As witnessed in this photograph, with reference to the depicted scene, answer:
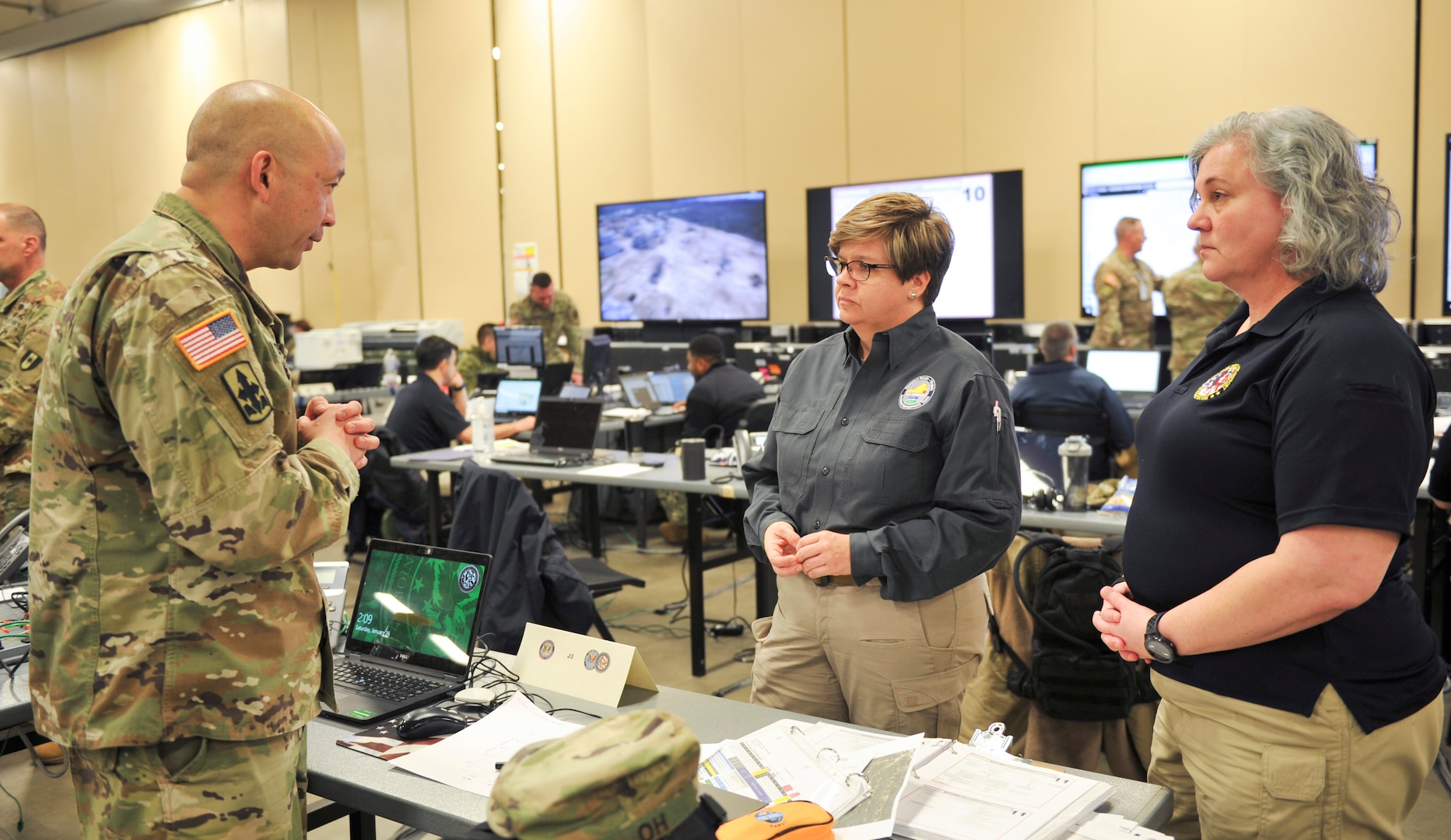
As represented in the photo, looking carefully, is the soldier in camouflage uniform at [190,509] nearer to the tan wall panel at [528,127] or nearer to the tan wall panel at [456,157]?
the tan wall panel at [528,127]

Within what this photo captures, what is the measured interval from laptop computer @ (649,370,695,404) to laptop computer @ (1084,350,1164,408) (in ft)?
8.77

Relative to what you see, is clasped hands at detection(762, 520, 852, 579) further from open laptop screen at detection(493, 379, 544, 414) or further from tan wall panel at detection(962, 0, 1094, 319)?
tan wall panel at detection(962, 0, 1094, 319)

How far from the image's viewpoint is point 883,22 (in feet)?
28.9

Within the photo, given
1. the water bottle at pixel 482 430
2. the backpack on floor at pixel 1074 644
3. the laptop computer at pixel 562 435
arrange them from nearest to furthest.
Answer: the backpack on floor at pixel 1074 644
the laptop computer at pixel 562 435
the water bottle at pixel 482 430

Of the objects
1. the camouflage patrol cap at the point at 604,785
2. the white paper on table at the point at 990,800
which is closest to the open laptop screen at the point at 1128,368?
the white paper on table at the point at 990,800

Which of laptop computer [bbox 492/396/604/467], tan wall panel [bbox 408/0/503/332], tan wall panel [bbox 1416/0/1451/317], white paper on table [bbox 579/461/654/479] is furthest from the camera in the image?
tan wall panel [bbox 408/0/503/332]

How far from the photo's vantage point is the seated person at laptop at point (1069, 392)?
467cm

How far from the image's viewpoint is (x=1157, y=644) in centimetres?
152

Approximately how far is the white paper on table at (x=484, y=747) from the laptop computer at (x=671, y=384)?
5.52 m

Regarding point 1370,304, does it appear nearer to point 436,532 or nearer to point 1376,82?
point 436,532

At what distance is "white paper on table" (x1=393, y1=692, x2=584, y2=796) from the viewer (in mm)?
1677

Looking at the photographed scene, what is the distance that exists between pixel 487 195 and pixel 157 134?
5.87 meters

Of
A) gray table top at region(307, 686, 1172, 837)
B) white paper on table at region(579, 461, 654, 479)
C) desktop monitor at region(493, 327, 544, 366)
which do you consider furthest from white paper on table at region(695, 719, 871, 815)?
desktop monitor at region(493, 327, 544, 366)

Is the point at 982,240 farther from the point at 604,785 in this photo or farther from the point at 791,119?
the point at 604,785
